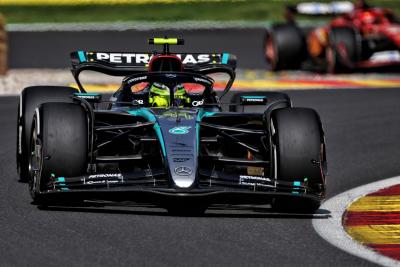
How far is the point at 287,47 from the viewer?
81.7ft

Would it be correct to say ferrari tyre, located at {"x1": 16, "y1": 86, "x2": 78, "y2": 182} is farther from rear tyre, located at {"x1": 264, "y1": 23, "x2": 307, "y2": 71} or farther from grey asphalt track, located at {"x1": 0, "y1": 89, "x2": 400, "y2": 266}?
rear tyre, located at {"x1": 264, "y1": 23, "x2": 307, "y2": 71}

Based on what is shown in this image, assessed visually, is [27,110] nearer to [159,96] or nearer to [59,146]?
[159,96]

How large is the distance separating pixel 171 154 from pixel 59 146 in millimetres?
876

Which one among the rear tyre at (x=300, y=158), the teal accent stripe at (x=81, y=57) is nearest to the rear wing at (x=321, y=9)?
the teal accent stripe at (x=81, y=57)

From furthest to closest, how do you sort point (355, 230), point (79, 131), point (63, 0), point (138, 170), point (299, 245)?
point (63, 0)
point (138, 170)
point (79, 131)
point (355, 230)
point (299, 245)

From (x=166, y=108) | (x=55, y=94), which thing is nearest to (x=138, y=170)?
(x=166, y=108)

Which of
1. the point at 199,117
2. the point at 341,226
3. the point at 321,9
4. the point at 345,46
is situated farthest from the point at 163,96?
the point at 321,9

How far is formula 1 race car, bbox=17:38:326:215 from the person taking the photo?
9977 mm

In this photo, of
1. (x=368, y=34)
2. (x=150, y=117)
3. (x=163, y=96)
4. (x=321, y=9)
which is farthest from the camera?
(x=321, y=9)

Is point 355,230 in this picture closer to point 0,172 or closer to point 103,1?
point 0,172

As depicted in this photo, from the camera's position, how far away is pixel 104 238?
29.4 ft

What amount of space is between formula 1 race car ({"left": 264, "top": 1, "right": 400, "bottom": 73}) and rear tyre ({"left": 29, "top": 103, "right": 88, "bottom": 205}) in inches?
548

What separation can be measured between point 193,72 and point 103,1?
20.0m

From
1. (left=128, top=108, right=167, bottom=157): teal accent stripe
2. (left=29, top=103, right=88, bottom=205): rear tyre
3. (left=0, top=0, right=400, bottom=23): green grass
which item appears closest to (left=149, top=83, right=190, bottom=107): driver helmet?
(left=128, top=108, right=167, bottom=157): teal accent stripe
